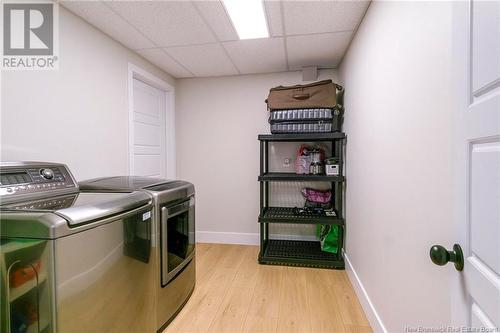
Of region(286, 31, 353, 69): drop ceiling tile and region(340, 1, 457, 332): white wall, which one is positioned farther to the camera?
region(286, 31, 353, 69): drop ceiling tile

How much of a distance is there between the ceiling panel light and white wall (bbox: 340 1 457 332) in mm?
758

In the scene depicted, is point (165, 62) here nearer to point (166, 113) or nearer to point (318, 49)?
point (166, 113)

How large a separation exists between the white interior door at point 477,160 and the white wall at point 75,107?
2.02 meters

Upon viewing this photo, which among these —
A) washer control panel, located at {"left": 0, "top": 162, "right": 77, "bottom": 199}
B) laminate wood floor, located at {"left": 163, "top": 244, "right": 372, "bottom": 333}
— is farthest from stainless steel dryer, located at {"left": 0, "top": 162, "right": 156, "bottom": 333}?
laminate wood floor, located at {"left": 163, "top": 244, "right": 372, "bottom": 333}

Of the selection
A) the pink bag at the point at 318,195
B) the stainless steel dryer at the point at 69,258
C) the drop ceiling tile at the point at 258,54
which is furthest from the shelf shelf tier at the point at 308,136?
the stainless steel dryer at the point at 69,258

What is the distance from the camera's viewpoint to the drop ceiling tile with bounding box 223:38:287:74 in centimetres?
214

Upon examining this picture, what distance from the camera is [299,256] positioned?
2.44 meters

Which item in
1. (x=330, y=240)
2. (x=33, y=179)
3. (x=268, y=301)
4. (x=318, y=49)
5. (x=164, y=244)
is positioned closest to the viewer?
(x=33, y=179)

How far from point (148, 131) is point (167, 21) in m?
1.28

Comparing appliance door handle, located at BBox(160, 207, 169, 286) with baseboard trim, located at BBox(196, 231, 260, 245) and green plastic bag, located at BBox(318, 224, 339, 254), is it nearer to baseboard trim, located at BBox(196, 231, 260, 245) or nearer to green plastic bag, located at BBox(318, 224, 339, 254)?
baseboard trim, located at BBox(196, 231, 260, 245)

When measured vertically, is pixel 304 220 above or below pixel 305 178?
below

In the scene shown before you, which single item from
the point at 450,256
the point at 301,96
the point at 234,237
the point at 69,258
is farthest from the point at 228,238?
the point at 450,256

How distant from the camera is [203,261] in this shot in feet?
8.36

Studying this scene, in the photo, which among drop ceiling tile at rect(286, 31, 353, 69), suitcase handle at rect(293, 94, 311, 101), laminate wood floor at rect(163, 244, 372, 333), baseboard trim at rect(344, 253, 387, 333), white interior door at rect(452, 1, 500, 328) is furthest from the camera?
suitcase handle at rect(293, 94, 311, 101)
